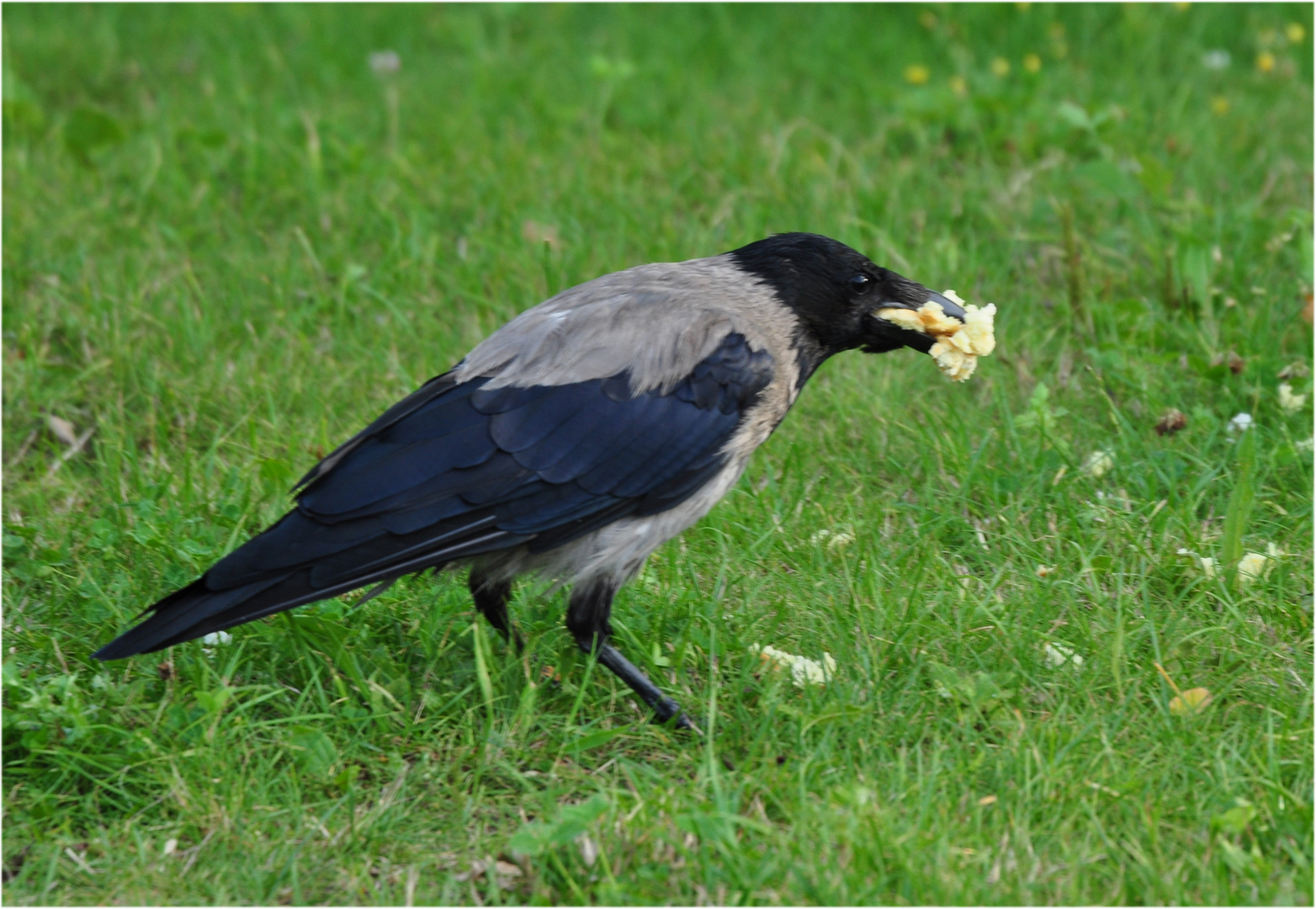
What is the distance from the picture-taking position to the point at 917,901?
8.71 ft

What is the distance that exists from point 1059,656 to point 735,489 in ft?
3.88

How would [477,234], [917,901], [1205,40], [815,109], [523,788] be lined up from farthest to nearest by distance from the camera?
[1205,40] → [815,109] → [477,234] → [523,788] → [917,901]

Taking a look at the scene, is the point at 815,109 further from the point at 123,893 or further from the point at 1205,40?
the point at 123,893

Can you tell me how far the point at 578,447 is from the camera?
3203 mm

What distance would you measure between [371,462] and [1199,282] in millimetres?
3176

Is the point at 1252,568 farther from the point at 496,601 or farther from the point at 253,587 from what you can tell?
the point at 253,587

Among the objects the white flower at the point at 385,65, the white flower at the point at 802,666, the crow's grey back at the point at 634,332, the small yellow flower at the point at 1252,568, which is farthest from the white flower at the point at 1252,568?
the white flower at the point at 385,65

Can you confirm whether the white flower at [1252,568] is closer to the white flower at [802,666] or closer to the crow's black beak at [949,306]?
the crow's black beak at [949,306]

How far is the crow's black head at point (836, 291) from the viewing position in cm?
350

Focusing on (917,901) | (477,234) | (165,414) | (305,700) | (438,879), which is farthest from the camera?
(477,234)

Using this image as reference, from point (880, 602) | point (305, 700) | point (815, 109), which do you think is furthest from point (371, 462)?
point (815, 109)

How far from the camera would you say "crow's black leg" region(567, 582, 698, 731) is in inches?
129

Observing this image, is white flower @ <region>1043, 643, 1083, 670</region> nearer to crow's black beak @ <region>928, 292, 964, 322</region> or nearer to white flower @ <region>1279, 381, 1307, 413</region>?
crow's black beak @ <region>928, 292, 964, 322</region>

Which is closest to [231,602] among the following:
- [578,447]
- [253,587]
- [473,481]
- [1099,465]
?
[253,587]
